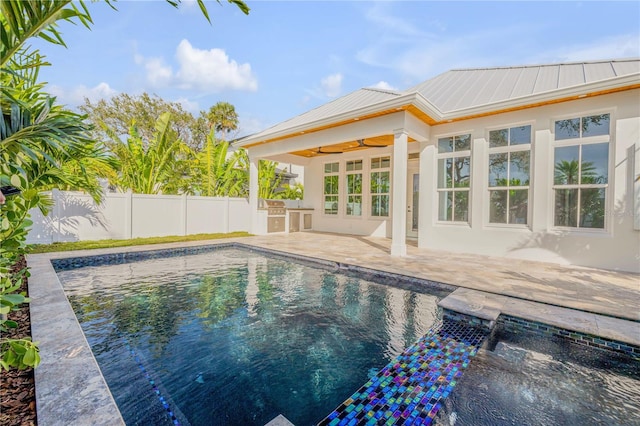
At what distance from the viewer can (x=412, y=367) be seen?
266 cm

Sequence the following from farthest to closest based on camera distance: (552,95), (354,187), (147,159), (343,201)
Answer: (343,201), (354,187), (147,159), (552,95)

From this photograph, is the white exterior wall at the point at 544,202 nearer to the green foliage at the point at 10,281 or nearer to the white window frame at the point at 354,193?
the white window frame at the point at 354,193

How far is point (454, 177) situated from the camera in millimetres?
8008

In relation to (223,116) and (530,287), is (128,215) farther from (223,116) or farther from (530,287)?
(223,116)

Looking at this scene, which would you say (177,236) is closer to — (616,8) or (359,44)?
(359,44)

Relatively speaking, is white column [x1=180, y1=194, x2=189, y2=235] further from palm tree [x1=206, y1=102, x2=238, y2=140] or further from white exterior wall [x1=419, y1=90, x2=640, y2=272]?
palm tree [x1=206, y1=102, x2=238, y2=140]

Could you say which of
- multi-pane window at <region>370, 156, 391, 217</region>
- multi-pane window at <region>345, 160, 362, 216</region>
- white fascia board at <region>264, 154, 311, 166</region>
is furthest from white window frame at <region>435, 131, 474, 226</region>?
white fascia board at <region>264, 154, 311, 166</region>

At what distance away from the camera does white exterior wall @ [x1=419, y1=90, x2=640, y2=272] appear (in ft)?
18.7

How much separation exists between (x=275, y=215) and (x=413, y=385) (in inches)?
403

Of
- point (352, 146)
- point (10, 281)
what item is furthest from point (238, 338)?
point (352, 146)

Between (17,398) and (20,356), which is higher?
(20,356)

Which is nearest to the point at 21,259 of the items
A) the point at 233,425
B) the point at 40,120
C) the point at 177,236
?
the point at 177,236

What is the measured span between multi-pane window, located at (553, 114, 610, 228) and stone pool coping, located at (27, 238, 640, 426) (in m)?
3.69

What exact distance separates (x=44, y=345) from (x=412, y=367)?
3204 millimetres
